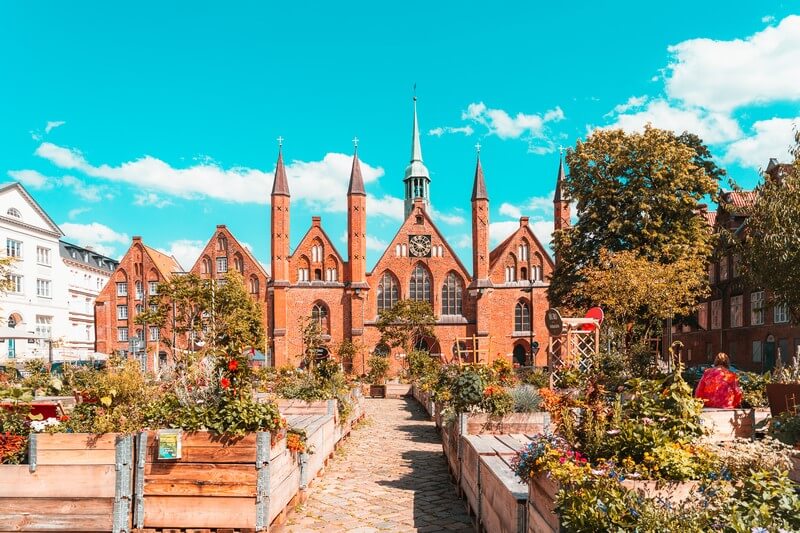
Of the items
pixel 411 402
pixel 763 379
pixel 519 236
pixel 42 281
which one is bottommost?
pixel 411 402

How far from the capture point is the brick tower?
147 ft

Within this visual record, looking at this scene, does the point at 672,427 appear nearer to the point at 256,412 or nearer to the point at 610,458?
the point at 610,458

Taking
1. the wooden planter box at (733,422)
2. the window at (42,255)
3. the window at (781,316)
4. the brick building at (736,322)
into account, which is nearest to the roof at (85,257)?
the window at (42,255)

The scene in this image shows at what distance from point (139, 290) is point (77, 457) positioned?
46.7m

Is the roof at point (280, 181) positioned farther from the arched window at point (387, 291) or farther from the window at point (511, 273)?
the window at point (511, 273)

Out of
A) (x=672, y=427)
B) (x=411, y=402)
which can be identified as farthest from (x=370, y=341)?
(x=672, y=427)

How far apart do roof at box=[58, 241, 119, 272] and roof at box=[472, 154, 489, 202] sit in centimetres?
3370

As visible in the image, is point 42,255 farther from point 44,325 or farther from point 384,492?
point 384,492

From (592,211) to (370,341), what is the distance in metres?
24.0

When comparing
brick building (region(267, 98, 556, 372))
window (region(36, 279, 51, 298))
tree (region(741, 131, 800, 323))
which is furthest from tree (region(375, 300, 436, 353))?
tree (region(741, 131, 800, 323))

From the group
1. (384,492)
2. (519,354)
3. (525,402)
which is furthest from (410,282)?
(384,492)

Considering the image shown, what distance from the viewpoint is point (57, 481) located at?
236 inches

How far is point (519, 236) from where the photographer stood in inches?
1885

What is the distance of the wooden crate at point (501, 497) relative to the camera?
15.7 ft
